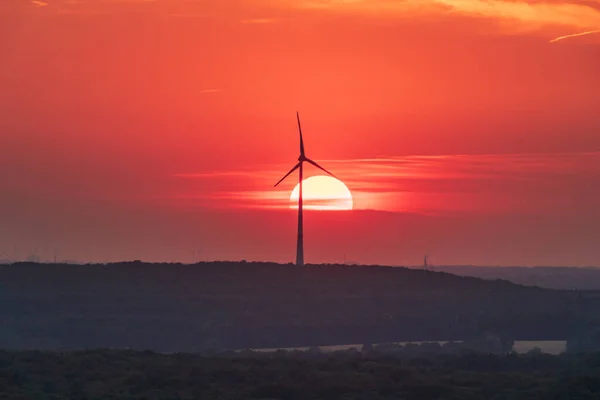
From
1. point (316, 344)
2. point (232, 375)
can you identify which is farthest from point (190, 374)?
point (316, 344)

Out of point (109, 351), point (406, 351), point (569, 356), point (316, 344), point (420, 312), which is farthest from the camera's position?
point (420, 312)

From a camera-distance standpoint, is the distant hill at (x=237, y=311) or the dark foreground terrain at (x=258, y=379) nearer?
the dark foreground terrain at (x=258, y=379)

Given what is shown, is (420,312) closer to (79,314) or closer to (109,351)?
(79,314)

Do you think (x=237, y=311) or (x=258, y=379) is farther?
(x=237, y=311)

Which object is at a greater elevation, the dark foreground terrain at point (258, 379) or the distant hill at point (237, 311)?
the distant hill at point (237, 311)

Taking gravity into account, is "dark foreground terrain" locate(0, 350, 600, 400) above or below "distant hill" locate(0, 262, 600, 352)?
below
